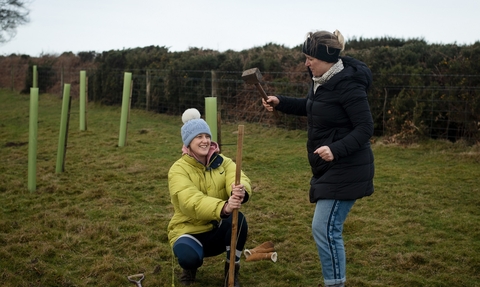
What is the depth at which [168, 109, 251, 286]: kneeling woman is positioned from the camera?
3.69 meters

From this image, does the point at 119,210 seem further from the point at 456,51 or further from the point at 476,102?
the point at 456,51

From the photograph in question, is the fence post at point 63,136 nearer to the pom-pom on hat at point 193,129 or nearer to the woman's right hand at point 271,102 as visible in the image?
the pom-pom on hat at point 193,129

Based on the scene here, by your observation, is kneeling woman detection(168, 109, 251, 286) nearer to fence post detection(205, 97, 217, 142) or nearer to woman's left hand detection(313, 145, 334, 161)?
woman's left hand detection(313, 145, 334, 161)

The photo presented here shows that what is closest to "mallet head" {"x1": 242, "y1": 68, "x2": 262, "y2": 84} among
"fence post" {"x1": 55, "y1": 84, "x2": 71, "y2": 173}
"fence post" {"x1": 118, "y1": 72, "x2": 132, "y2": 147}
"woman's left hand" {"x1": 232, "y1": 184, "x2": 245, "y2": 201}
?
"woman's left hand" {"x1": 232, "y1": 184, "x2": 245, "y2": 201}

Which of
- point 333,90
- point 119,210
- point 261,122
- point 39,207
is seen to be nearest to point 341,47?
point 333,90

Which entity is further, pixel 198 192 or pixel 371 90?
pixel 371 90

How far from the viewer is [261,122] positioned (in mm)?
13820

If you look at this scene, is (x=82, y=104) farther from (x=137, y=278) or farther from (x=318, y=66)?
(x=318, y=66)

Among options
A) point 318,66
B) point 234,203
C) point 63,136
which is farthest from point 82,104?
point 318,66

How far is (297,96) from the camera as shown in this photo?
12547mm

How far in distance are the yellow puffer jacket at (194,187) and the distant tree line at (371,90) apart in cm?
708

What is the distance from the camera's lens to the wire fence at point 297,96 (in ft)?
32.4

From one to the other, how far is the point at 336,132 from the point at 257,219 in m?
2.76

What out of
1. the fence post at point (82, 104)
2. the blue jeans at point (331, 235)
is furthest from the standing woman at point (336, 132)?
the fence post at point (82, 104)
